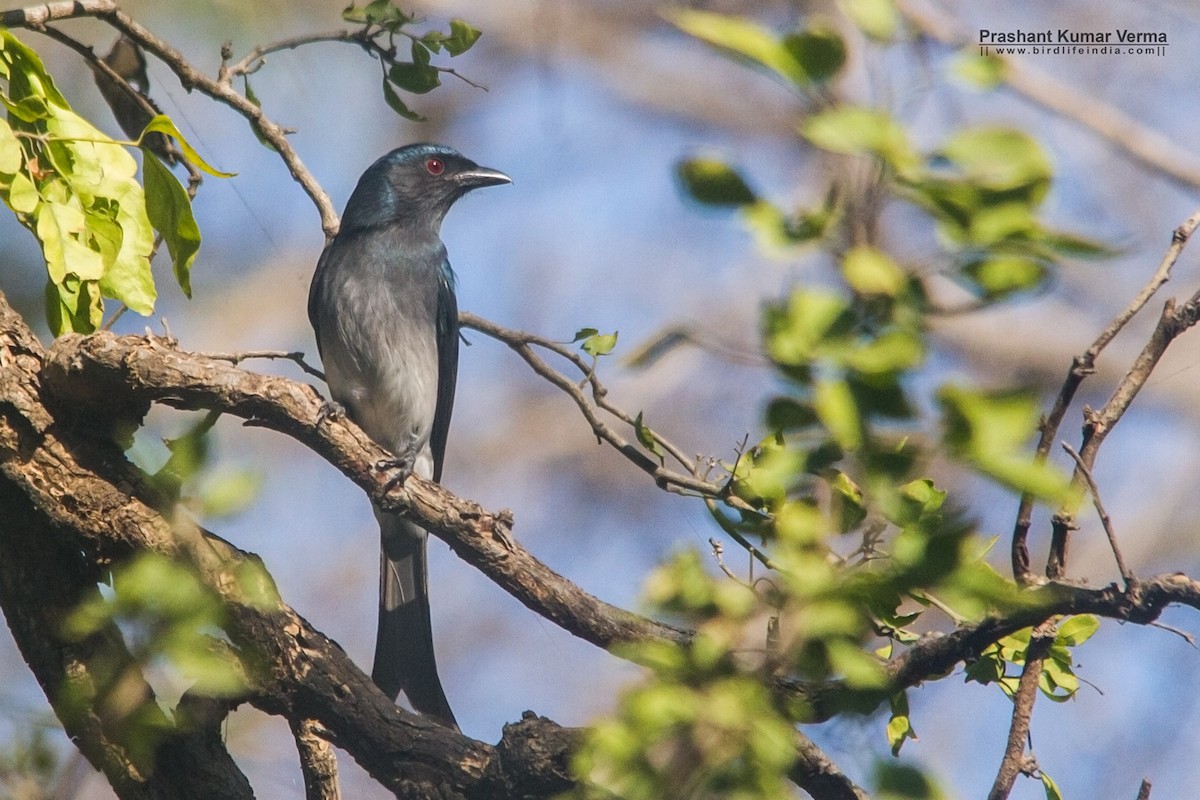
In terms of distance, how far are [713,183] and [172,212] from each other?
2062mm

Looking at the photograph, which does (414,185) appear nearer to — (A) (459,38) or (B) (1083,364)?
(A) (459,38)

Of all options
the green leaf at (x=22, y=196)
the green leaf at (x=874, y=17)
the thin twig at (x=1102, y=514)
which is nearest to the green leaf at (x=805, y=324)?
the green leaf at (x=874, y=17)

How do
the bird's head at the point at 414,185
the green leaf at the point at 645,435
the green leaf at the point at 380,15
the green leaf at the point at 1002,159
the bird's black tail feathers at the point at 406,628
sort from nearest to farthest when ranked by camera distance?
the green leaf at the point at 1002,159 → the green leaf at the point at 645,435 → the green leaf at the point at 380,15 → the bird's black tail feathers at the point at 406,628 → the bird's head at the point at 414,185

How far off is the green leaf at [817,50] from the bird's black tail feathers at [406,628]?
3152 mm

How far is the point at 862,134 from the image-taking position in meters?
1.09

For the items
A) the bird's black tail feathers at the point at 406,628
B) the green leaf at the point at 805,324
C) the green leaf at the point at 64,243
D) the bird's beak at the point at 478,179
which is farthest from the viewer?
the bird's beak at the point at 478,179

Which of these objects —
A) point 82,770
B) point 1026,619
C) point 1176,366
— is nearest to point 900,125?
point 1026,619

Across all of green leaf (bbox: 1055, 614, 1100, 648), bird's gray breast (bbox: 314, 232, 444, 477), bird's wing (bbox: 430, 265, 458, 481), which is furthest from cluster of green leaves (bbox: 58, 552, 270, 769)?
bird's wing (bbox: 430, 265, 458, 481)

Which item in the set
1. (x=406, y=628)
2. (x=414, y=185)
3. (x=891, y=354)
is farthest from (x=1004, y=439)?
(x=414, y=185)

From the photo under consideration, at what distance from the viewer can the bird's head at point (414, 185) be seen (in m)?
6.14

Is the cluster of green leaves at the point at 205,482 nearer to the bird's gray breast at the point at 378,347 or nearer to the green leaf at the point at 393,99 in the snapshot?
the green leaf at the point at 393,99

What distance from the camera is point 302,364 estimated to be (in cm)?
394

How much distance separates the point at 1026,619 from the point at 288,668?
178 centimetres

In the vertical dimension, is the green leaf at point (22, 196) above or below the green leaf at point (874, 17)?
above
